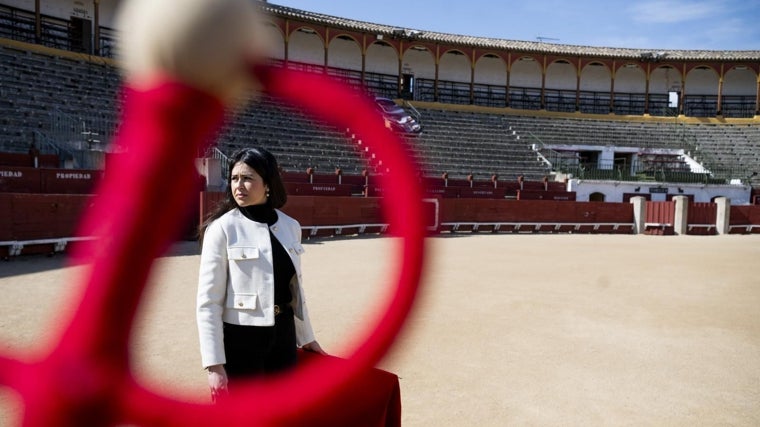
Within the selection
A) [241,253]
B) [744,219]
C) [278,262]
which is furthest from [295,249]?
[744,219]

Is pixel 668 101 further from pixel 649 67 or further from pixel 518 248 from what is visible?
pixel 518 248

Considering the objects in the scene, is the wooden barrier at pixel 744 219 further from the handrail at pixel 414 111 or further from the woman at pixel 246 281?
the woman at pixel 246 281

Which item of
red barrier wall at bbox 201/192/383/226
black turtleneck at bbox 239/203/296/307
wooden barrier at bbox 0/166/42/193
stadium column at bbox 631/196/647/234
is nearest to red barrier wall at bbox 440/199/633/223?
stadium column at bbox 631/196/647/234

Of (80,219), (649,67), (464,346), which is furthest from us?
(649,67)

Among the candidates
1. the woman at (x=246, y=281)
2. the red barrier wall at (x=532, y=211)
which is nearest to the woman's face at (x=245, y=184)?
the woman at (x=246, y=281)

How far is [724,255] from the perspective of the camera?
1168 cm

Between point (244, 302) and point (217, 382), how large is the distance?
0.86 ft

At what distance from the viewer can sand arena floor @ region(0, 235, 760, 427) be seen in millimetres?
3055

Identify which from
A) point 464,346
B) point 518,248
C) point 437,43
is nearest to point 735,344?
point 464,346

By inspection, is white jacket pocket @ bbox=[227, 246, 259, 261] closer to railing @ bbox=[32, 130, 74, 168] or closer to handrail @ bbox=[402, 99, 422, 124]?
railing @ bbox=[32, 130, 74, 168]

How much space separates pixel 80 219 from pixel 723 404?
9364 mm

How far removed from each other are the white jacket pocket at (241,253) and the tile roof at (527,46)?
90.9 feet

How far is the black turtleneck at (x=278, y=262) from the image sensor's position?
6.18 feet

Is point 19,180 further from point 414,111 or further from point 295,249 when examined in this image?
point 414,111
